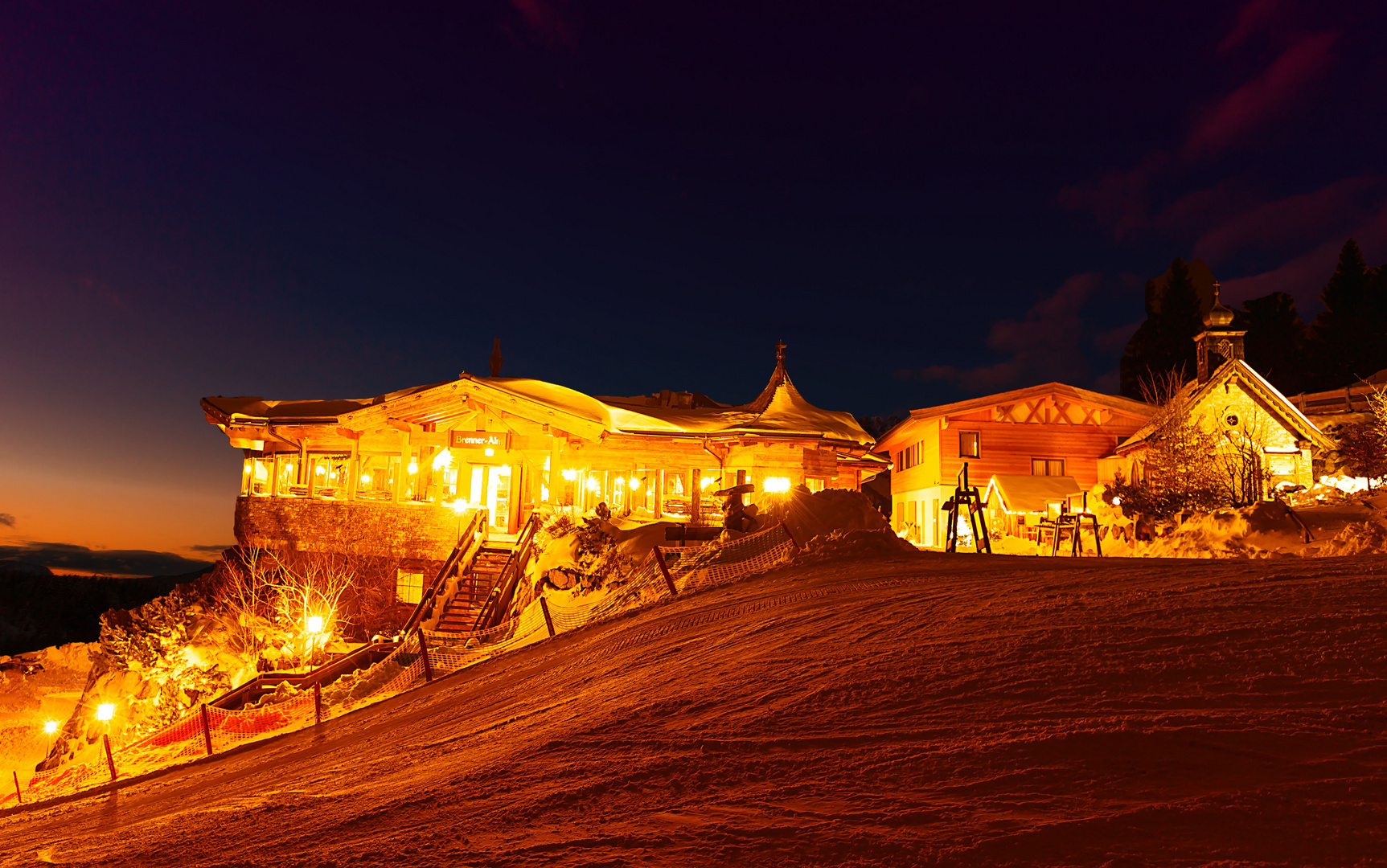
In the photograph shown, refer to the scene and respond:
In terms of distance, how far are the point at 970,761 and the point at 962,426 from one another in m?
31.6

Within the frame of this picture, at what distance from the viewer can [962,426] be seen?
34.6 metres

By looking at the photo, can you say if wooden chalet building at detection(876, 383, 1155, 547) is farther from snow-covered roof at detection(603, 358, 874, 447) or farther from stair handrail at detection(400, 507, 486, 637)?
stair handrail at detection(400, 507, 486, 637)

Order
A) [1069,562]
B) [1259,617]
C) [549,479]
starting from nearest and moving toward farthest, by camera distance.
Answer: [1259,617], [1069,562], [549,479]

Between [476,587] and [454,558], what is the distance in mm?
1048

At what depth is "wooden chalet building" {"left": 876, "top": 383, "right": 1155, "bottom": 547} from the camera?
112 feet

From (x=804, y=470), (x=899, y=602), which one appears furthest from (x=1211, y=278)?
(x=899, y=602)

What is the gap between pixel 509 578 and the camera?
778 inches

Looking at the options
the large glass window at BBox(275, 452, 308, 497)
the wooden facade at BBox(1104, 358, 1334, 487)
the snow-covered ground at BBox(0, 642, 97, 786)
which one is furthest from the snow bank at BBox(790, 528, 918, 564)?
the snow-covered ground at BBox(0, 642, 97, 786)

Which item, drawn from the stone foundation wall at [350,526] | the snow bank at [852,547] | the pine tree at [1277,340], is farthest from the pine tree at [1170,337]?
the stone foundation wall at [350,526]

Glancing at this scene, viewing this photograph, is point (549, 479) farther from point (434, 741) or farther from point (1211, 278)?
point (1211, 278)

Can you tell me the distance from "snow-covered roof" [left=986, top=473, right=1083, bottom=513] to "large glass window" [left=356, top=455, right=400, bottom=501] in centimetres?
2275

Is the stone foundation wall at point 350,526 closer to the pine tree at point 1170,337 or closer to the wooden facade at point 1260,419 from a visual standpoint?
the wooden facade at point 1260,419

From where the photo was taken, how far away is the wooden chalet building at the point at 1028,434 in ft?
112

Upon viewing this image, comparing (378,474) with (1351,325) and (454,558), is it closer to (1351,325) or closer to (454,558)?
(454,558)
